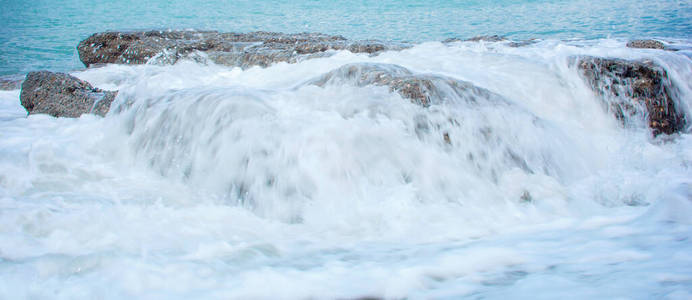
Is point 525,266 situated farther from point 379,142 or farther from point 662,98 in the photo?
point 662,98

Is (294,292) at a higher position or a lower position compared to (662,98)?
lower

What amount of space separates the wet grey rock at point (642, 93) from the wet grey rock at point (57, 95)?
5.97 meters

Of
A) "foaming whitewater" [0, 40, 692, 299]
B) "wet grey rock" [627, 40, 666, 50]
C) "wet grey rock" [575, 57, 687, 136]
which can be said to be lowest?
"foaming whitewater" [0, 40, 692, 299]

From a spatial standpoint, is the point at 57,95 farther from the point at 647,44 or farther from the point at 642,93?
the point at 647,44

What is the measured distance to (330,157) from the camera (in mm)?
3266

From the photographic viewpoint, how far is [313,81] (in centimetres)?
465

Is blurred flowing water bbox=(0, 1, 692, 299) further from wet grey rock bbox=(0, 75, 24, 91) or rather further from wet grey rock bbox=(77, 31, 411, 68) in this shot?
wet grey rock bbox=(0, 75, 24, 91)

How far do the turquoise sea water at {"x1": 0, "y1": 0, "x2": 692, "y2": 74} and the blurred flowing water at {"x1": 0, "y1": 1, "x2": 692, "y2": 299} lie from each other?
9.52m

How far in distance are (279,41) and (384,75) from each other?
4.95 m

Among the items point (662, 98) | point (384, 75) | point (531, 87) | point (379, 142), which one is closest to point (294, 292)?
point (379, 142)

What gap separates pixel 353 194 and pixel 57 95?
181 inches

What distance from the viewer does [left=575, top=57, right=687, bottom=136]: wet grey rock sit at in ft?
16.0

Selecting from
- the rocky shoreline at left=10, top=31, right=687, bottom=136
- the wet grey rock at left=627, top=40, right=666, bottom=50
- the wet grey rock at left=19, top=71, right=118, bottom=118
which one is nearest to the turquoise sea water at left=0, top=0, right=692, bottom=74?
the rocky shoreline at left=10, top=31, right=687, bottom=136

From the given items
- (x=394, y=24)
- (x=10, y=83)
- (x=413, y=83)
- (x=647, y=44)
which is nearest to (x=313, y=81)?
(x=413, y=83)
